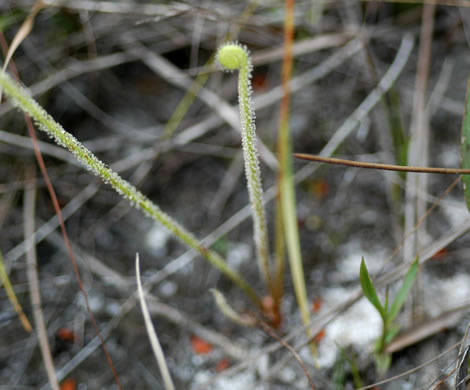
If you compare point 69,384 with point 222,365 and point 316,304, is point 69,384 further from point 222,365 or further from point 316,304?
point 316,304

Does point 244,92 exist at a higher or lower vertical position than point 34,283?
higher

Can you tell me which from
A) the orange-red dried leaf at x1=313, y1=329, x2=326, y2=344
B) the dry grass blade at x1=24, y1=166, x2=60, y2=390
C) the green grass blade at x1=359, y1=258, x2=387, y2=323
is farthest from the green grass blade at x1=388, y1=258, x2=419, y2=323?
the dry grass blade at x1=24, y1=166, x2=60, y2=390

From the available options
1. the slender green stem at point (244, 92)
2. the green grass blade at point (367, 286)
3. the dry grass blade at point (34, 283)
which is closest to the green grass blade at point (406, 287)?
the green grass blade at point (367, 286)

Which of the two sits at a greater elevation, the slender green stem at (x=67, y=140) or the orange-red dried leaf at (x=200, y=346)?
the slender green stem at (x=67, y=140)

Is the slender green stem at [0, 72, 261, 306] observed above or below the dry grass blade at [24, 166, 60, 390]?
above

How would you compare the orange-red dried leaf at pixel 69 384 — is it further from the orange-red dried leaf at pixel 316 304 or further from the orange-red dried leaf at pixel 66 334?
the orange-red dried leaf at pixel 316 304

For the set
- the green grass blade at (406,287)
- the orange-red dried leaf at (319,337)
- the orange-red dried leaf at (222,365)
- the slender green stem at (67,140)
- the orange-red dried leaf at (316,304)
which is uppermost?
the slender green stem at (67,140)

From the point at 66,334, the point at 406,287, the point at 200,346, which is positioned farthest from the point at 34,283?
the point at 406,287

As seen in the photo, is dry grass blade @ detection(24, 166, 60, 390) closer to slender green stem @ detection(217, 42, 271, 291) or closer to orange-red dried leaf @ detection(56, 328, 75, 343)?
orange-red dried leaf @ detection(56, 328, 75, 343)

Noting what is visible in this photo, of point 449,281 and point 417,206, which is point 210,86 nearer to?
point 417,206
